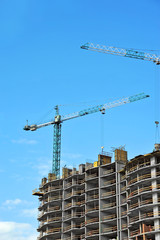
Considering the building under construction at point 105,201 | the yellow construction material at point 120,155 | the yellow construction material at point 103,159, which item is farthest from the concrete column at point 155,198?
the yellow construction material at point 103,159

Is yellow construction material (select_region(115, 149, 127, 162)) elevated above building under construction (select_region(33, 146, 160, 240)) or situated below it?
above

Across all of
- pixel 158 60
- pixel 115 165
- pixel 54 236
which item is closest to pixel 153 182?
A: pixel 115 165

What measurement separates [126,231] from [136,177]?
39.2 ft

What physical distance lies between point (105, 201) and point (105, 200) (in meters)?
0.23

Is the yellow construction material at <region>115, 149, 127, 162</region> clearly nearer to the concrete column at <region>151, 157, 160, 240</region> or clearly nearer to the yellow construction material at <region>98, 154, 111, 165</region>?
the yellow construction material at <region>98, 154, 111, 165</region>

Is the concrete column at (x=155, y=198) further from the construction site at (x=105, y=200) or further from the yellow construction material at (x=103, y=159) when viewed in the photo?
the yellow construction material at (x=103, y=159)

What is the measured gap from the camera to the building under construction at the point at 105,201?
299 feet

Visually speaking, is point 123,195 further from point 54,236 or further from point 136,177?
point 54,236

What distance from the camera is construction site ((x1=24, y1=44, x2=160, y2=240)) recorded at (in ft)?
299

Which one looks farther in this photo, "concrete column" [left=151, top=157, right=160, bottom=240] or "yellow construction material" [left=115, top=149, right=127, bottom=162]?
"yellow construction material" [left=115, top=149, right=127, bottom=162]

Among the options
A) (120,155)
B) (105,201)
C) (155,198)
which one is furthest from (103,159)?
(155,198)

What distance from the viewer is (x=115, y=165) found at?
106 metres

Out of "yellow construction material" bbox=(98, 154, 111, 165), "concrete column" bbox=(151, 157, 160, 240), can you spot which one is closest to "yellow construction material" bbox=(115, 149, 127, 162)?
"yellow construction material" bbox=(98, 154, 111, 165)

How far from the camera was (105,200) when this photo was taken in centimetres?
10538
